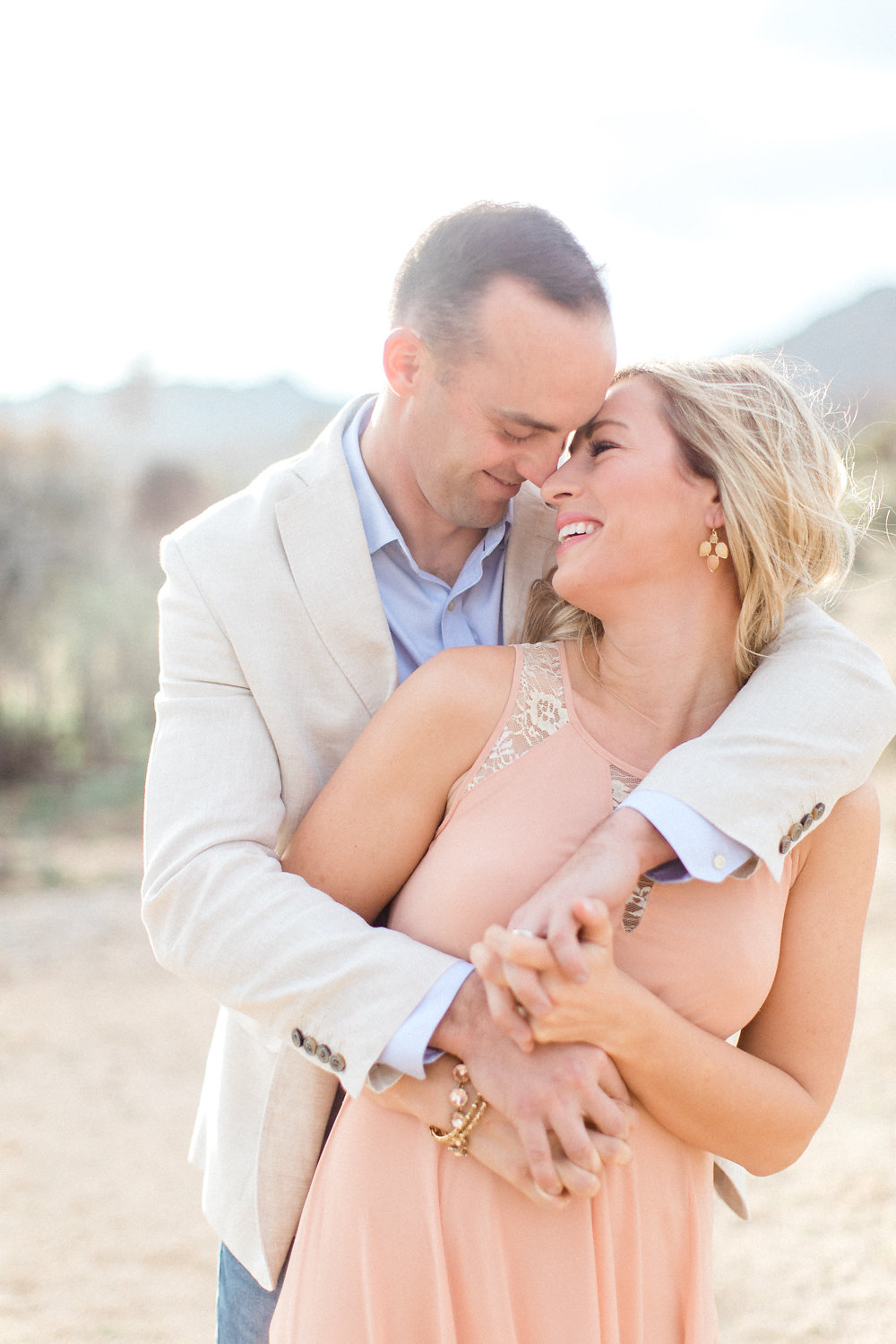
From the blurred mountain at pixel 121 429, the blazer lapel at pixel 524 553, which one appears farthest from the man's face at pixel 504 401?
the blurred mountain at pixel 121 429

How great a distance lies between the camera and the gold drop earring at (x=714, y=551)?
6.81 feet

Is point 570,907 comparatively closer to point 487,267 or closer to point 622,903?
point 622,903

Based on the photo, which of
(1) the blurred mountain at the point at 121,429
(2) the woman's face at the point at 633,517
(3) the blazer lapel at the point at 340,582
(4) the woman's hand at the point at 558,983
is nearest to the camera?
(4) the woman's hand at the point at 558,983

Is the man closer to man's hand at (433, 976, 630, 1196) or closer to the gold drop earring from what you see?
man's hand at (433, 976, 630, 1196)

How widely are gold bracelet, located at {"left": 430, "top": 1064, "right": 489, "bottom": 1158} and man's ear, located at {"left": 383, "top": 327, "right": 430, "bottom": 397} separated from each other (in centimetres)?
148

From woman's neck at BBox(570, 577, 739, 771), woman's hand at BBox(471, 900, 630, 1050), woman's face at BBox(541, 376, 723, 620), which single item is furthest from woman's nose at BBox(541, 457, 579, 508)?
woman's hand at BBox(471, 900, 630, 1050)

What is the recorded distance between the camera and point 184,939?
6.02ft

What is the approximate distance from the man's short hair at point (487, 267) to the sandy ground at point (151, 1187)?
3.56 m

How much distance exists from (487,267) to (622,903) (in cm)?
142

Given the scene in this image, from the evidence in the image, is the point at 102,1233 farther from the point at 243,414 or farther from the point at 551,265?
the point at 243,414

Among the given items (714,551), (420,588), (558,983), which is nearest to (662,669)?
(714,551)

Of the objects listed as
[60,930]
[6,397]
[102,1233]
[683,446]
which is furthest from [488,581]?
[6,397]

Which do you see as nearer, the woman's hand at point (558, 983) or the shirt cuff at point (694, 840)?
the woman's hand at point (558, 983)

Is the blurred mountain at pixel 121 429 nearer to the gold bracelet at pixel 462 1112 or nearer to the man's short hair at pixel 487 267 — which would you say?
the man's short hair at pixel 487 267
